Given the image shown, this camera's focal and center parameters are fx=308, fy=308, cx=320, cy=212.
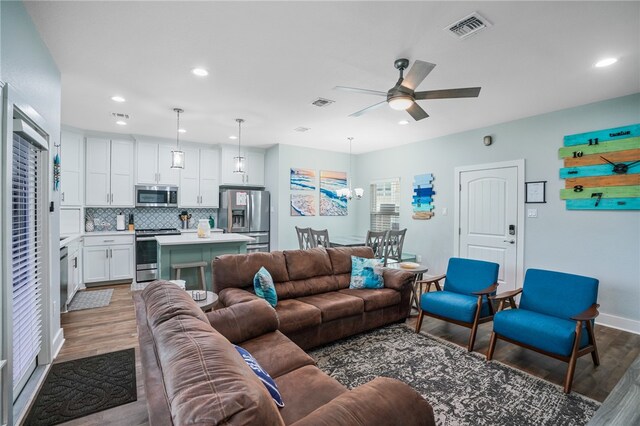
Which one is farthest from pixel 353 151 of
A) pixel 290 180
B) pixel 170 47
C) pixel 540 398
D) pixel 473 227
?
pixel 540 398

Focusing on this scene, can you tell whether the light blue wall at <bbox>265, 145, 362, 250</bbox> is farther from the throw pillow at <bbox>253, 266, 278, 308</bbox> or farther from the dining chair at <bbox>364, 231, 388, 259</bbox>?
the throw pillow at <bbox>253, 266, 278, 308</bbox>

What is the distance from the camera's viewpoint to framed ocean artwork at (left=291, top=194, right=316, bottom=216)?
20.9 feet

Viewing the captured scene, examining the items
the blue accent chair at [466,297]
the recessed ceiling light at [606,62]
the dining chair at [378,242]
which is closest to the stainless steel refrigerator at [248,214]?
the dining chair at [378,242]

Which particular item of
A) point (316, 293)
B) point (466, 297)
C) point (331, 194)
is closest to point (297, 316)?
point (316, 293)

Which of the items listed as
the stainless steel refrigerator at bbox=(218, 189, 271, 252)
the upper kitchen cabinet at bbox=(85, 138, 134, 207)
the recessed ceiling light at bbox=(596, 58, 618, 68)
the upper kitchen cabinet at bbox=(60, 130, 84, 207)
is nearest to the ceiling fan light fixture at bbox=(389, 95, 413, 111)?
the recessed ceiling light at bbox=(596, 58, 618, 68)

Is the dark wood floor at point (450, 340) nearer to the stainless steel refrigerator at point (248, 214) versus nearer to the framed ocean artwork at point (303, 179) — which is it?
the stainless steel refrigerator at point (248, 214)

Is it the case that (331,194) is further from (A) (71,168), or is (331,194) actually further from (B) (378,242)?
(A) (71,168)

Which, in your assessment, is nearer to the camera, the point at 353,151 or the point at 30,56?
the point at 30,56

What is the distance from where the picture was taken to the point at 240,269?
3086 millimetres

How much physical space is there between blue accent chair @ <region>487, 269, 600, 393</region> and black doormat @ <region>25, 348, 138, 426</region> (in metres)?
3.09

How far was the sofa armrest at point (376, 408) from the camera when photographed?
1063mm

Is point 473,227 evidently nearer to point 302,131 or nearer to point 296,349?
point 302,131

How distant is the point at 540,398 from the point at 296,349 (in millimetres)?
1826

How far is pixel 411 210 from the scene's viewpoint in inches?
237
